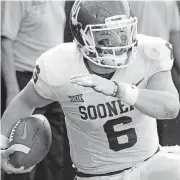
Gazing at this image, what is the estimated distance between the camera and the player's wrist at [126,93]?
9.82 ft

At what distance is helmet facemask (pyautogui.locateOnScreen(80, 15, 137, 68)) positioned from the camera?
3131mm

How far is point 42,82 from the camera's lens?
3324 millimetres

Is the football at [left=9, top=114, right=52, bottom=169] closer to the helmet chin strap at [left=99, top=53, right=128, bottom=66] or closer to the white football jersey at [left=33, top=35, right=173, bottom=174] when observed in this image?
the white football jersey at [left=33, top=35, right=173, bottom=174]

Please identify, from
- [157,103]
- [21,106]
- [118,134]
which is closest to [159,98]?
[157,103]

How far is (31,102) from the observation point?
343cm

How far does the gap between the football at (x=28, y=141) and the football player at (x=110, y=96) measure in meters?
0.04

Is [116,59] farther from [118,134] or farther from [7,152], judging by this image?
[7,152]

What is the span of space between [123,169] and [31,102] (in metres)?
0.51

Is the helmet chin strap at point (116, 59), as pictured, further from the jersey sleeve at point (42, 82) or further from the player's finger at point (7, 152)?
the player's finger at point (7, 152)

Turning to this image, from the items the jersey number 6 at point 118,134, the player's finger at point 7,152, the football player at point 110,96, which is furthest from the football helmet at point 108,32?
the player's finger at point 7,152

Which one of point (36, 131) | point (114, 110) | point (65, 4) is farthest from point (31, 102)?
point (65, 4)

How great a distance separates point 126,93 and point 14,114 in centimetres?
68

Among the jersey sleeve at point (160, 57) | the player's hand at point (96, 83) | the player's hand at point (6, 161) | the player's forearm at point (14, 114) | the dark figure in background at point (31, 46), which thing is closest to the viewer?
the player's hand at point (96, 83)

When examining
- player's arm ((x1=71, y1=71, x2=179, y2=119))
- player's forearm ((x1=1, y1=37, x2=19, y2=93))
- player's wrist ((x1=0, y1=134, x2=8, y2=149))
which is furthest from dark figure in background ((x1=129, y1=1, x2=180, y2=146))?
player's wrist ((x1=0, y1=134, x2=8, y2=149))
